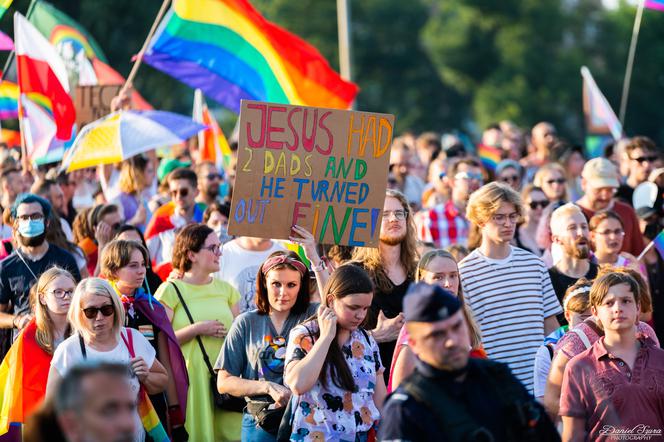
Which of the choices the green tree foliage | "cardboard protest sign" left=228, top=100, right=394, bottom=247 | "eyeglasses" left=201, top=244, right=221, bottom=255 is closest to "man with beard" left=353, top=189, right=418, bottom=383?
"cardboard protest sign" left=228, top=100, right=394, bottom=247

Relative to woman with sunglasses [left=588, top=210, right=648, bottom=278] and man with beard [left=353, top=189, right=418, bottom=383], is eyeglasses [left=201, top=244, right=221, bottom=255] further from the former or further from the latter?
woman with sunglasses [left=588, top=210, right=648, bottom=278]

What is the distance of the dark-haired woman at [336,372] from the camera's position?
598 cm

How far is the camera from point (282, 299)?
686 cm

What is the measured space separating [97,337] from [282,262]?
108cm

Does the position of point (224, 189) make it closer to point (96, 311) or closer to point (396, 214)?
point (396, 214)

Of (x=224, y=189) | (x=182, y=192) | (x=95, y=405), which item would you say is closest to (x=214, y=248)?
(x=182, y=192)

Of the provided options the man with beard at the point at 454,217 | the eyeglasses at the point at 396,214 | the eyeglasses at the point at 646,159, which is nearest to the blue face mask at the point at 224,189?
the man with beard at the point at 454,217

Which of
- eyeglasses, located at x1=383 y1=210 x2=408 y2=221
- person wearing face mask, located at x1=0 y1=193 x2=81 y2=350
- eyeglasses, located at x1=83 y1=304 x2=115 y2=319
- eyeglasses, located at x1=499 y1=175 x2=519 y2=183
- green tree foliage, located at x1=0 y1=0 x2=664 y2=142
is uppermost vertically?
green tree foliage, located at x1=0 y1=0 x2=664 y2=142

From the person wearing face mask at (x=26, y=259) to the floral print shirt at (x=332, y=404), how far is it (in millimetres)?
2537

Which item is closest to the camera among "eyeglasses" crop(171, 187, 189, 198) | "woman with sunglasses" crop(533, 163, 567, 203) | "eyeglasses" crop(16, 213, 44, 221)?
"eyeglasses" crop(16, 213, 44, 221)

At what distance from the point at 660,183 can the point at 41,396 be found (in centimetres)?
646

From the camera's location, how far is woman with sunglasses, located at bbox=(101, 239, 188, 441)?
7086 mm

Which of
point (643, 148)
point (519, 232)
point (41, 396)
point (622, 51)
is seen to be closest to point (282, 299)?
point (41, 396)

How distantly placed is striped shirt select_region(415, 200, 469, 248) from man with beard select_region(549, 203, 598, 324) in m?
2.36
